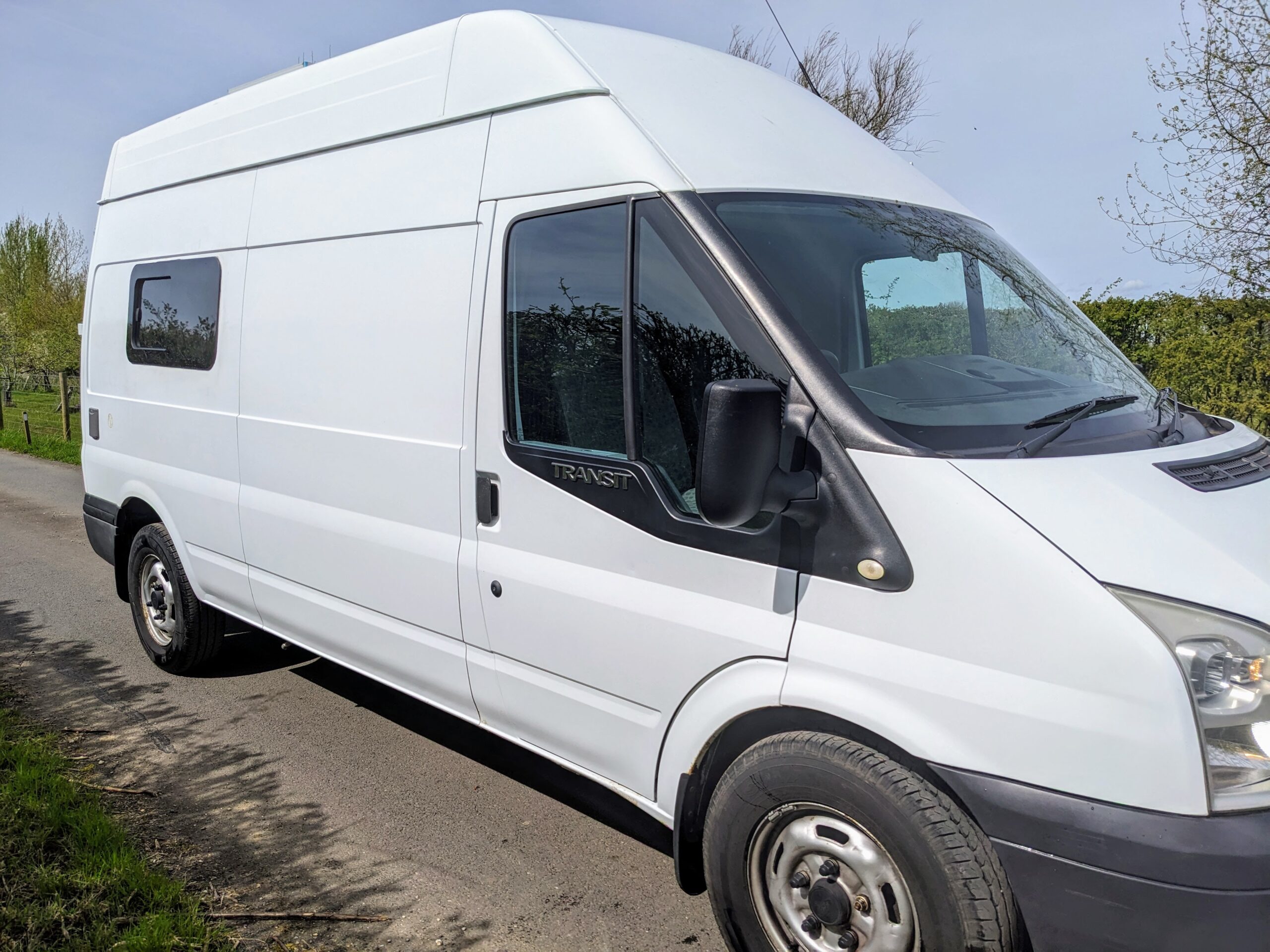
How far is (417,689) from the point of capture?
381 cm

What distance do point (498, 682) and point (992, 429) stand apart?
1806mm

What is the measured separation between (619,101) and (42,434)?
66.0 feet

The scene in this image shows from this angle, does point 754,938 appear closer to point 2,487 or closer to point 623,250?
point 623,250

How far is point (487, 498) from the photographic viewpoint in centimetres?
329

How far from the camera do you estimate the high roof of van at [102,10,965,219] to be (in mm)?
2947

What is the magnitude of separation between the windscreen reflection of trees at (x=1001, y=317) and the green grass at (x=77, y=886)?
2733 mm

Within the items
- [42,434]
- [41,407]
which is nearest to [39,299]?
[42,434]

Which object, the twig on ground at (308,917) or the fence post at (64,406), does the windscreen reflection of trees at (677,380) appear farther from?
the fence post at (64,406)

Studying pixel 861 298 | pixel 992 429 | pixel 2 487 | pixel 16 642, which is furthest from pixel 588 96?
pixel 2 487

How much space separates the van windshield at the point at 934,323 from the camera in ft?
8.54

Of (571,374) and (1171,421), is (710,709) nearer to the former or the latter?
(571,374)

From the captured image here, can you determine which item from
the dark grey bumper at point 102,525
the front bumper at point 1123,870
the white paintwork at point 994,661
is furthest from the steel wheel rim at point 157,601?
the front bumper at point 1123,870

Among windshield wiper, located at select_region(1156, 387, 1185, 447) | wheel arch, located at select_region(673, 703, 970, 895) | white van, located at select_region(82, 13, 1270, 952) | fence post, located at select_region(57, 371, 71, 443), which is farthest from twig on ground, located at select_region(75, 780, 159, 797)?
fence post, located at select_region(57, 371, 71, 443)

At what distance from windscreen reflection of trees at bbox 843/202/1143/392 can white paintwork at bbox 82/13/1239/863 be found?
16cm
